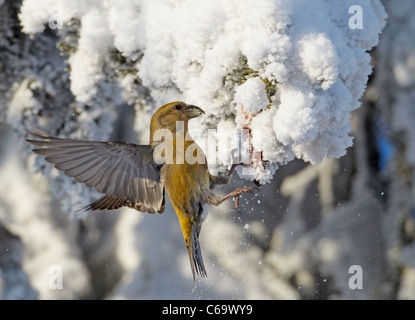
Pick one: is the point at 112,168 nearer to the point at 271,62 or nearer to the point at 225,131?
the point at 225,131

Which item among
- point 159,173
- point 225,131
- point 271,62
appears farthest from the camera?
point 159,173

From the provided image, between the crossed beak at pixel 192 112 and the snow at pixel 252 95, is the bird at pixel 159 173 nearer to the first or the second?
the crossed beak at pixel 192 112

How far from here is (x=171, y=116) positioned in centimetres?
92

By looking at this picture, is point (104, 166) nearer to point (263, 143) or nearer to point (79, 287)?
point (263, 143)

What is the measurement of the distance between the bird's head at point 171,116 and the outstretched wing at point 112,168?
58mm

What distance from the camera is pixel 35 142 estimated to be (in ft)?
2.62

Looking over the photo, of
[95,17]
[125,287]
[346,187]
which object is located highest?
[95,17]

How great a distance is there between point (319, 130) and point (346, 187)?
78 centimetres

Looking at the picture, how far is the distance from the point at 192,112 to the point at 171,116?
72mm

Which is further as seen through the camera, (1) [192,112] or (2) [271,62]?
(1) [192,112]

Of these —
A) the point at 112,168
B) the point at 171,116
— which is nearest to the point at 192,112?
the point at 171,116

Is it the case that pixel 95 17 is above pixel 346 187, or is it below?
above

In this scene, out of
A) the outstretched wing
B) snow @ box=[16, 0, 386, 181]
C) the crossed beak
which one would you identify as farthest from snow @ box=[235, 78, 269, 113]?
the outstretched wing
